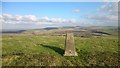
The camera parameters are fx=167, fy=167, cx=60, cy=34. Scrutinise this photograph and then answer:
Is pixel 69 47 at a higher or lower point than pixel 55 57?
higher

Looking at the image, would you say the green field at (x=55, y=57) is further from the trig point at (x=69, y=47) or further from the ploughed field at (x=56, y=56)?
the trig point at (x=69, y=47)

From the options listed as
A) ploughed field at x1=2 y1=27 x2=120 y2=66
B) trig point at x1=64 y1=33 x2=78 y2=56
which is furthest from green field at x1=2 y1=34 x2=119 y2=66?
trig point at x1=64 y1=33 x2=78 y2=56

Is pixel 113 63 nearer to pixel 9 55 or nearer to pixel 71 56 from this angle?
pixel 71 56

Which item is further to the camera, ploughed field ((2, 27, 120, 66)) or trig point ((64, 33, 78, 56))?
trig point ((64, 33, 78, 56))

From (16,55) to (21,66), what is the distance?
94.8 inches

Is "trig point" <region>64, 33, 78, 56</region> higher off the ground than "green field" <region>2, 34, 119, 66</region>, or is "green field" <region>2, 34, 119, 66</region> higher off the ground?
"trig point" <region>64, 33, 78, 56</region>

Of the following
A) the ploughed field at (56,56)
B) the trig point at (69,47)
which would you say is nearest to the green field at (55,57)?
the ploughed field at (56,56)

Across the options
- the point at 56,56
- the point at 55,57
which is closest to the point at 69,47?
the point at 56,56

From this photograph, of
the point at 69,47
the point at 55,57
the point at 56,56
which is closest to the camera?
the point at 55,57

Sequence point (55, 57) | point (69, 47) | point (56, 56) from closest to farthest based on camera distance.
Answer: point (55, 57), point (56, 56), point (69, 47)

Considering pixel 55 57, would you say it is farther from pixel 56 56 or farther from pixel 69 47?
pixel 69 47

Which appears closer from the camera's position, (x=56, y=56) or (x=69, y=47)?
(x=56, y=56)

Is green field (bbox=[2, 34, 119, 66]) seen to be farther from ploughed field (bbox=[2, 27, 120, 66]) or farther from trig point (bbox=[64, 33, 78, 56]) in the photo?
trig point (bbox=[64, 33, 78, 56])

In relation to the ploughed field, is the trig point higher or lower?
higher
